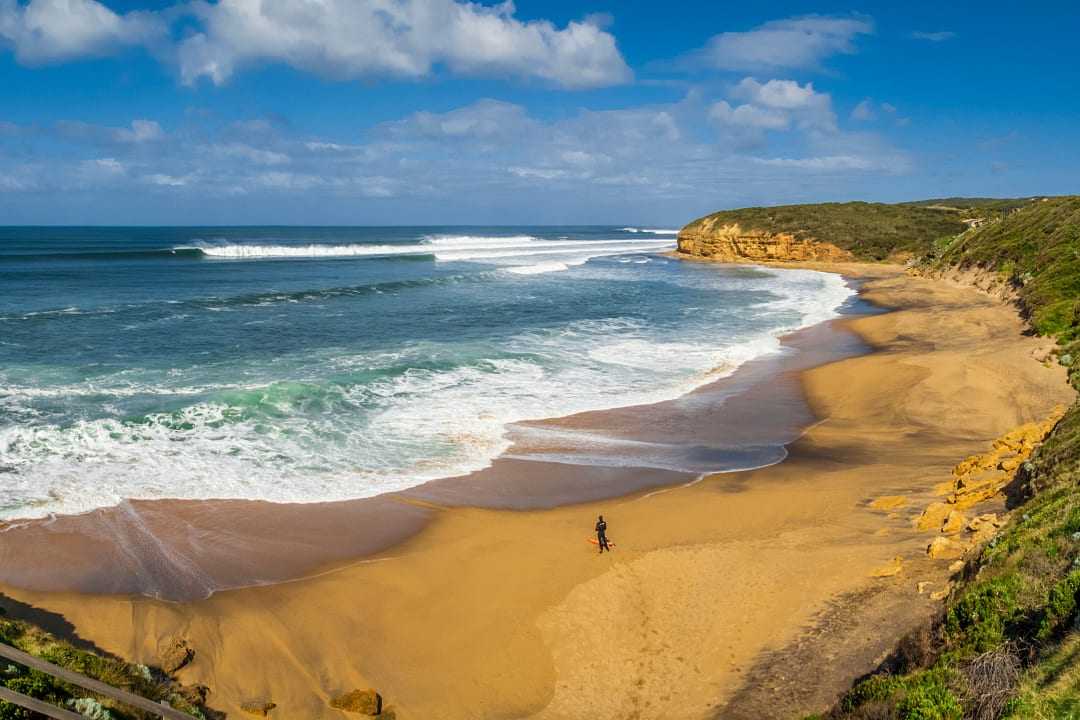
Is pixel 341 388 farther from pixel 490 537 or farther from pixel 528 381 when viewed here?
pixel 490 537

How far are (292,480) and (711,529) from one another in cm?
816

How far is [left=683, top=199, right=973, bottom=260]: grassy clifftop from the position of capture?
65.8m

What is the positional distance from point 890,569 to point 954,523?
1.61 metres

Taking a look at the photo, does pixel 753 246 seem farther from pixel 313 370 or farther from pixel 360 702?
pixel 360 702

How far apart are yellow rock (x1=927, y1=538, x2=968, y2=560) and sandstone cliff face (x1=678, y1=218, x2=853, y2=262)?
62.6 meters

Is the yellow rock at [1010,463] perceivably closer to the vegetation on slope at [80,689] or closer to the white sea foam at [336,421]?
the white sea foam at [336,421]

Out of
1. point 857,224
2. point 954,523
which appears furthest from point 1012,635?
point 857,224

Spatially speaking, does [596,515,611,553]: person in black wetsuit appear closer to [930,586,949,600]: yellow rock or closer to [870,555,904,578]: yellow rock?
[870,555,904,578]: yellow rock

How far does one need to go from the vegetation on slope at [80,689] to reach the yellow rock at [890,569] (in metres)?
8.52

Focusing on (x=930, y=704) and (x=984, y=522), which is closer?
(x=930, y=704)

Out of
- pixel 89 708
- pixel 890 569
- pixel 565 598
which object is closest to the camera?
pixel 89 708

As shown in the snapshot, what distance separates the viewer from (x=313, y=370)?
2153 centimetres

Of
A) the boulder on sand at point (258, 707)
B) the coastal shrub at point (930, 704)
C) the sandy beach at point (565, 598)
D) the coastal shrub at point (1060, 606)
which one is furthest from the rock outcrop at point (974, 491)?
the boulder on sand at point (258, 707)

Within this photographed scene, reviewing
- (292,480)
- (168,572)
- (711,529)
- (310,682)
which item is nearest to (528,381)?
(292,480)
